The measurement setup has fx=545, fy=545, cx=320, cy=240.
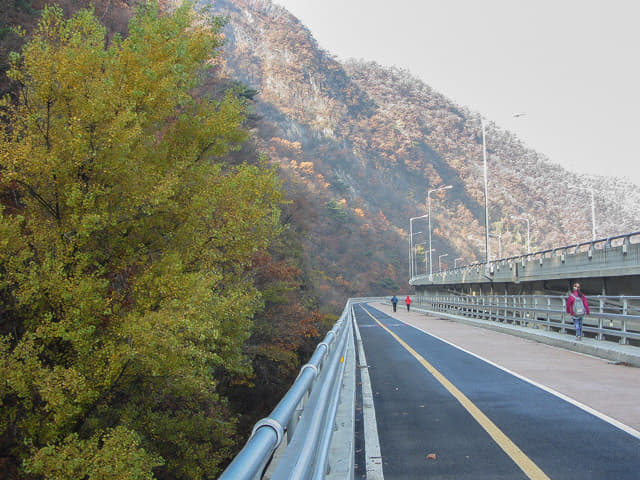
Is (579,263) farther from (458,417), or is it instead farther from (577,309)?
(458,417)

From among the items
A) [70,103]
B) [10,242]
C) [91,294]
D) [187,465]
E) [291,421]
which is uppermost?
[70,103]

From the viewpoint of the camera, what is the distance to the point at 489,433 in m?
6.53

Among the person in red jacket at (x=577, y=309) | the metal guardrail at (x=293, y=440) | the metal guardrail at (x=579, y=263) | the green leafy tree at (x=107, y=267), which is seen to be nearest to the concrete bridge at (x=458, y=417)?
the metal guardrail at (x=293, y=440)

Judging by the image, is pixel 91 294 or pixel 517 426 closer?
pixel 517 426

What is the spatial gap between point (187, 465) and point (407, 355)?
21.1ft

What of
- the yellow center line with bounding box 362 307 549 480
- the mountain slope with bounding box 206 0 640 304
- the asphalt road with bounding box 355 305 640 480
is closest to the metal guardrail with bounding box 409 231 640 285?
the asphalt road with bounding box 355 305 640 480

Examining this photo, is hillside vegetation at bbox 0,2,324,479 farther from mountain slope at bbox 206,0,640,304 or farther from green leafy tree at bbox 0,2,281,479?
mountain slope at bbox 206,0,640,304

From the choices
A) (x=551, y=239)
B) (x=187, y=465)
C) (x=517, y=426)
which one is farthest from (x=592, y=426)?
(x=551, y=239)

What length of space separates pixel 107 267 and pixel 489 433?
959 cm

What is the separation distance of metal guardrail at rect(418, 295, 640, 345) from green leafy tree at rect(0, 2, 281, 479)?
9886mm

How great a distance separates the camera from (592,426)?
6715 millimetres

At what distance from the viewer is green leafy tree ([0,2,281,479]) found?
10.3 meters

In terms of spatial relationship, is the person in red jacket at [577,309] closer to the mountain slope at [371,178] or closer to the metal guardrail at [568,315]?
the metal guardrail at [568,315]

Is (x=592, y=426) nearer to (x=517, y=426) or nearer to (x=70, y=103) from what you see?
(x=517, y=426)
